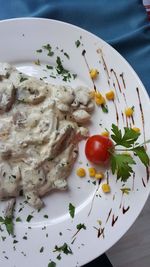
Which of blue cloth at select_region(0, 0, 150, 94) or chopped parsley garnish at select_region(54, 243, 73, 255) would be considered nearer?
chopped parsley garnish at select_region(54, 243, 73, 255)

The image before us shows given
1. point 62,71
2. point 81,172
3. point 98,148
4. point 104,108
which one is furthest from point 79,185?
point 62,71

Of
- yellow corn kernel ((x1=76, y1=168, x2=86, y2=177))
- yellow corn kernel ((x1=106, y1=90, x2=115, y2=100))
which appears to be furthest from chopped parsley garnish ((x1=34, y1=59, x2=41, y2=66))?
yellow corn kernel ((x1=76, y1=168, x2=86, y2=177))

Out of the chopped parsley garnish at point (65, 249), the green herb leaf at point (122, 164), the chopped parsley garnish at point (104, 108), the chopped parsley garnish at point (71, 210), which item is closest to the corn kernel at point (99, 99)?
the chopped parsley garnish at point (104, 108)

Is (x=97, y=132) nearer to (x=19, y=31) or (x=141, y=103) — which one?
(x=141, y=103)

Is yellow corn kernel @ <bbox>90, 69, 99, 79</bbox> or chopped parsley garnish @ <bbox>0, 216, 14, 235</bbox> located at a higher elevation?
yellow corn kernel @ <bbox>90, 69, 99, 79</bbox>

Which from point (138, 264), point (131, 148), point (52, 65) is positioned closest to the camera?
point (131, 148)

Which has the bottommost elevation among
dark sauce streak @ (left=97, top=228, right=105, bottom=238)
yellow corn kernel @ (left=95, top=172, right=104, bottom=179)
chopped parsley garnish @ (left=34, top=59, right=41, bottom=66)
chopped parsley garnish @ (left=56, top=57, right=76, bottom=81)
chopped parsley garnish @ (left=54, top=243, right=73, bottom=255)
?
chopped parsley garnish @ (left=54, top=243, right=73, bottom=255)

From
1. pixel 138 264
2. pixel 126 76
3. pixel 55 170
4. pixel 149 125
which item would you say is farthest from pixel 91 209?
pixel 138 264

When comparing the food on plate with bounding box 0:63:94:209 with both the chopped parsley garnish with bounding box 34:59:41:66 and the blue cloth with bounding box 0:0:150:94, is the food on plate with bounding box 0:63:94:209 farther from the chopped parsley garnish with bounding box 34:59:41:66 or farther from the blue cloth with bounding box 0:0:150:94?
the blue cloth with bounding box 0:0:150:94

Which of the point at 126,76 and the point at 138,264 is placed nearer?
the point at 126,76
